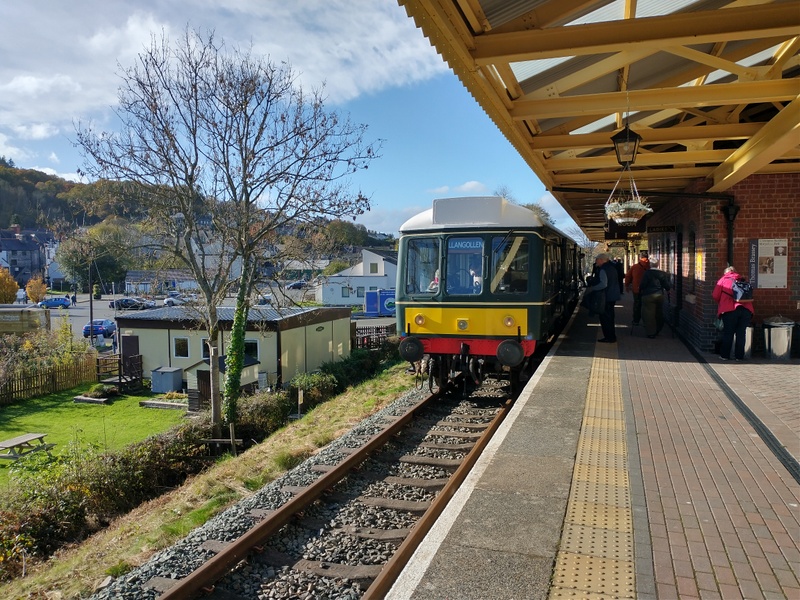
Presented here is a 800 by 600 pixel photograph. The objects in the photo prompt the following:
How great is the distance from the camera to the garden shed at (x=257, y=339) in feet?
69.8

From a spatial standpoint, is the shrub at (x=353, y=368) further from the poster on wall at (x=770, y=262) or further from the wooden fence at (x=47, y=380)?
the poster on wall at (x=770, y=262)

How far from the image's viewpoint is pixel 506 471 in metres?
4.56

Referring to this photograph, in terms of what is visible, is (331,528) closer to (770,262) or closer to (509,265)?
(509,265)

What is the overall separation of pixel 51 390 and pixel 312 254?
1324 centimetres

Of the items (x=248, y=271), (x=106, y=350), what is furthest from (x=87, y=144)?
(x=106, y=350)

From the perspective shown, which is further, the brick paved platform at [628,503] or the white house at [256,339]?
the white house at [256,339]

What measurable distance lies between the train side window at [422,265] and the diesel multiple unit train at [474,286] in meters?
0.02

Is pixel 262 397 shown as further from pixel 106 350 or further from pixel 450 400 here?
pixel 106 350

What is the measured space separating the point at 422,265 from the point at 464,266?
67 centimetres

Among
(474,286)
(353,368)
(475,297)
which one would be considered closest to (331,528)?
(475,297)

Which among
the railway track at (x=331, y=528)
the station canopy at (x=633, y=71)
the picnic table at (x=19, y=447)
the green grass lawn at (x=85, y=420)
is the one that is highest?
the station canopy at (x=633, y=71)

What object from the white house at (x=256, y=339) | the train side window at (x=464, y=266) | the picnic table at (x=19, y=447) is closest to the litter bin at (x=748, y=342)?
the train side window at (x=464, y=266)

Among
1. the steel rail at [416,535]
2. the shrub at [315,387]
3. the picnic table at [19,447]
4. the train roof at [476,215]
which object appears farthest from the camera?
the shrub at [315,387]

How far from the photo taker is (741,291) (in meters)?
8.92
